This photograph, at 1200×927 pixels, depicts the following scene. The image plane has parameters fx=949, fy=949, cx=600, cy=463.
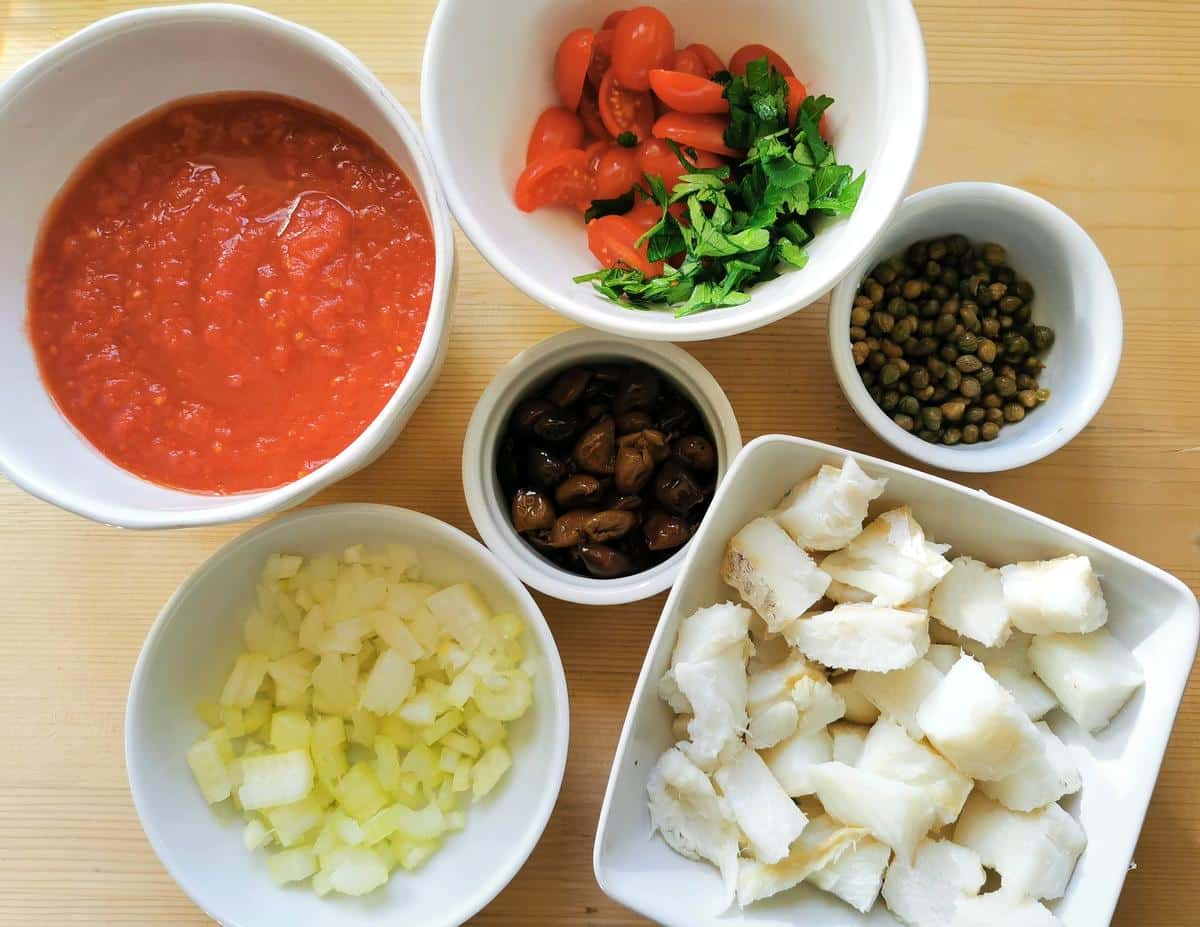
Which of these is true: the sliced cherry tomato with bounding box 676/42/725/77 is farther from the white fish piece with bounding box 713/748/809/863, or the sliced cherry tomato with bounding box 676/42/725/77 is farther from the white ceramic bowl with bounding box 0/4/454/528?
the white fish piece with bounding box 713/748/809/863

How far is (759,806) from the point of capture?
4.23ft

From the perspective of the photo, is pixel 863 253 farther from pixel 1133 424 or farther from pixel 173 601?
pixel 173 601

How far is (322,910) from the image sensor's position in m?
1.44

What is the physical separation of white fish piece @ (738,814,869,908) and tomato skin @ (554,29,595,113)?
114 centimetres

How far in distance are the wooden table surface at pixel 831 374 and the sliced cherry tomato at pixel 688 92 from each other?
0.38m

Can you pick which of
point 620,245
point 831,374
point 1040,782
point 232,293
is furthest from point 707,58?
point 1040,782

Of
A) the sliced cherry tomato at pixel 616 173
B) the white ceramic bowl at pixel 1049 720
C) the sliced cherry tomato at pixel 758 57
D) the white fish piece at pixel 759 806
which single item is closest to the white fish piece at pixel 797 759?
the white fish piece at pixel 759 806

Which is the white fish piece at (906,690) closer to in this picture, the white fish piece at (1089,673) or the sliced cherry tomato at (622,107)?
the white fish piece at (1089,673)

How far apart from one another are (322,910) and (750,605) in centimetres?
80

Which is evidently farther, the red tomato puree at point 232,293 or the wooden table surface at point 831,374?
the wooden table surface at point 831,374

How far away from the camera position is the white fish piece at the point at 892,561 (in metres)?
1.31

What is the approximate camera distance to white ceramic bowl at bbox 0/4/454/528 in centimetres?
122

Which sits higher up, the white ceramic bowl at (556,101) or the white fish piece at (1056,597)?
the white ceramic bowl at (556,101)

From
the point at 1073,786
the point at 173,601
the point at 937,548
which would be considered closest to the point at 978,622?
the point at 937,548
